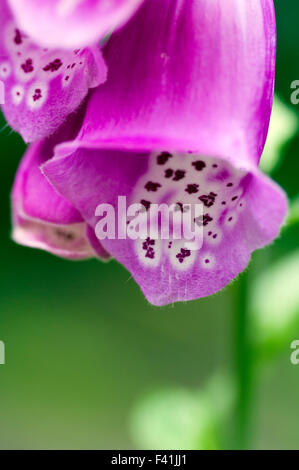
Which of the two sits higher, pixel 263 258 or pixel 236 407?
pixel 263 258

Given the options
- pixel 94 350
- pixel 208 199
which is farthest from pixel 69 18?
pixel 94 350

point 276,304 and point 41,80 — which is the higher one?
point 41,80

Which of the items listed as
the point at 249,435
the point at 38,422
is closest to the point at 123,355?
the point at 38,422

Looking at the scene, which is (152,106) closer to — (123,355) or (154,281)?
(154,281)

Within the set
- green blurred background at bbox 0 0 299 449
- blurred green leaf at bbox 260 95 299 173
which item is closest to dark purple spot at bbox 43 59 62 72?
blurred green leaf at bbox 260 95 299 173

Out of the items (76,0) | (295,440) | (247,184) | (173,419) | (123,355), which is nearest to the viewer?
(76,0)

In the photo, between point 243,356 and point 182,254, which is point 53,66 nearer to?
point 182,254
